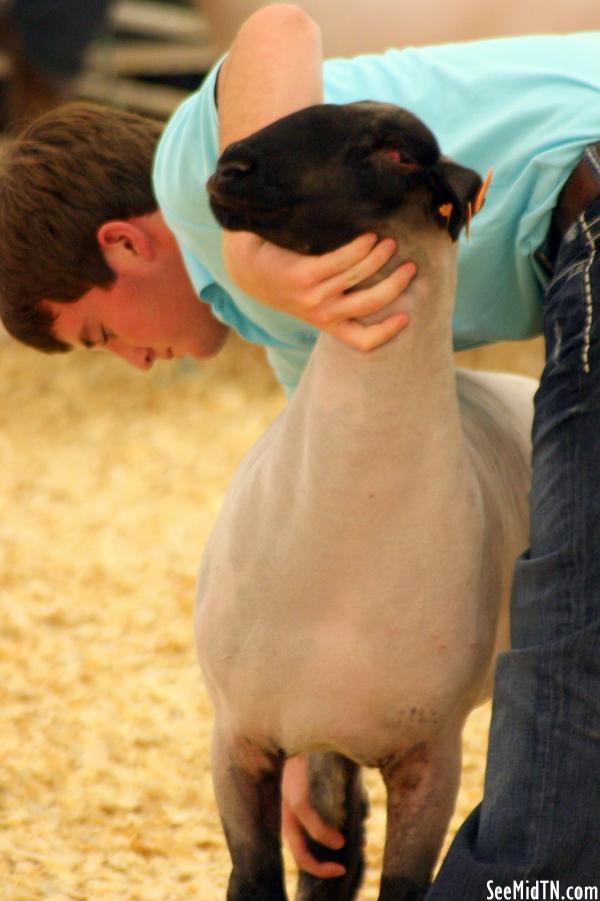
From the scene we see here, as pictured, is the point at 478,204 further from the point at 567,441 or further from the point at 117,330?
the point at 117,330

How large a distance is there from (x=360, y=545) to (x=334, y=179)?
34cm

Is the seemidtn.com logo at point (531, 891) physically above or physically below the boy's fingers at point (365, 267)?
below

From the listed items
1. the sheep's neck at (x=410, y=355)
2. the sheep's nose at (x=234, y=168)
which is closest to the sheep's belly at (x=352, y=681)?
the sheep's neck at (x=410, y=355)

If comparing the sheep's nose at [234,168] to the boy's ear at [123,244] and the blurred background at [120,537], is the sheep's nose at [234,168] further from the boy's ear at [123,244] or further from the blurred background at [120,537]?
the blurred background at [120,537]

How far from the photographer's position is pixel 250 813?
4.24 feet

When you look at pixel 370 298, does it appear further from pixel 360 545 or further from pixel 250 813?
pixel 250 813

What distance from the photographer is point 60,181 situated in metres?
1.55

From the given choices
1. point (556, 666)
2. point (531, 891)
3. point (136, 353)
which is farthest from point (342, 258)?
point (136, 353)

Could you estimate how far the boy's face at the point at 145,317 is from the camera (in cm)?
159

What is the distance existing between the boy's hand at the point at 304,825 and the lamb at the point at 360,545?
210 millimetres

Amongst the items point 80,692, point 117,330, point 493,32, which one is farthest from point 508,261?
point 493,32

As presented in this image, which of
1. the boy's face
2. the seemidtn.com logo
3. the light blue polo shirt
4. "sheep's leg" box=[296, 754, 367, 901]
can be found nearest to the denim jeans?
the seemidtn.com logo

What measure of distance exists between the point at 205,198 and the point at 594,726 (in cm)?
64

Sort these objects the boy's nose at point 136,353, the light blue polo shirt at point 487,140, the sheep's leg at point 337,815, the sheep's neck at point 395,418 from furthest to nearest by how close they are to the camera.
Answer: the boy's nose at point 136,353
the sheep's leg at point 337,815
the light blue polo shirt at point 487,140
the sheep's neck at point 395,418
